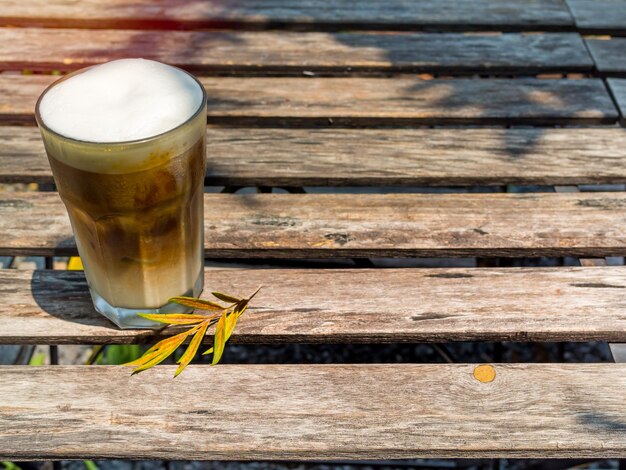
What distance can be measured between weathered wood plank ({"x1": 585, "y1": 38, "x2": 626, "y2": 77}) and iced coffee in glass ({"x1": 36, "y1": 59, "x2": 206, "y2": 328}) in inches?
48.5

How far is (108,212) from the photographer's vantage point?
41.3 inches

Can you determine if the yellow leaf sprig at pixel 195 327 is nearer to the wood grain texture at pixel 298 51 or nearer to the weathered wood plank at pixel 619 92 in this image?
the wood grain texture at pixel 298 51

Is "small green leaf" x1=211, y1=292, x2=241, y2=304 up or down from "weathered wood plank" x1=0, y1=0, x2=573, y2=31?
down

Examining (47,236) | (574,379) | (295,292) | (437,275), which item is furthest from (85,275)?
(574,379)

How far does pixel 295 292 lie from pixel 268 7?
3.93 ft

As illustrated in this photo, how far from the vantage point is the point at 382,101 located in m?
1.81

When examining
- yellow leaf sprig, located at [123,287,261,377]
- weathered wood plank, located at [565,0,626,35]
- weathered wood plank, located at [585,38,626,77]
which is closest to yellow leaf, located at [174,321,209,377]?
yellow leaf sprig, located at [123,287,261,377]

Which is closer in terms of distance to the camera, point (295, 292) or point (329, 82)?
point (295, 292)

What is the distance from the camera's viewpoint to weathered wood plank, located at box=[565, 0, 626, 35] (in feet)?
6.96

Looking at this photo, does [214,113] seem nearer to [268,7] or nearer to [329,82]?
[329,82]

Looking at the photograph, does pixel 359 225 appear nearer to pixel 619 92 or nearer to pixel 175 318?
pixel 175 318

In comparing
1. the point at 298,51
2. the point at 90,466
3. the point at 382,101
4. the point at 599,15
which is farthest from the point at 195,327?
the point at 599,15

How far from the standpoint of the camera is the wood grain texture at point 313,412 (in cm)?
103

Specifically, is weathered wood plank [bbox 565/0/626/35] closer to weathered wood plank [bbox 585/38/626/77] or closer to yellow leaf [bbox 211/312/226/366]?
weathered wood plank [bbox 585/38/626/77]
